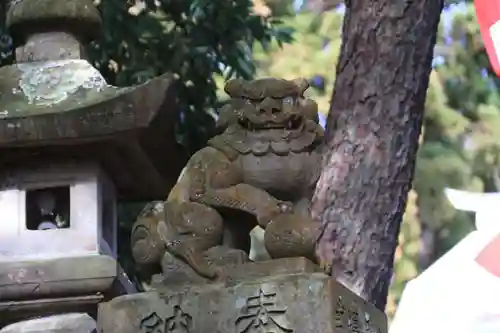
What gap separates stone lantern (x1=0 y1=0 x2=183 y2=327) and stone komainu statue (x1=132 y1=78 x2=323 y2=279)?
32.2 inches

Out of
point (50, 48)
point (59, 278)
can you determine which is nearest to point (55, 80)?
point (50, 48)

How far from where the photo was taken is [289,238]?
2.19 meters

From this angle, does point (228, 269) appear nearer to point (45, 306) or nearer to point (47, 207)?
point (45, 306)

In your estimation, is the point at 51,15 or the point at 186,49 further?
the point at 186,49

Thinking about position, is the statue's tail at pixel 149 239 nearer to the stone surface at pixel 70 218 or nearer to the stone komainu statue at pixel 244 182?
the stone komainu statue at pixel 244 182

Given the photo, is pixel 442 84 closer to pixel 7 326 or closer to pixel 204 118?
pixel 204 118

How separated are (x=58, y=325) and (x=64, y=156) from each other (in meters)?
0.64

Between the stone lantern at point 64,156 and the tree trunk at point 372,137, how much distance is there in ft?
2.31

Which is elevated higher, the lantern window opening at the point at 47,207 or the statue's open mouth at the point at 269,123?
the statue's open mouth at the point at 269,123

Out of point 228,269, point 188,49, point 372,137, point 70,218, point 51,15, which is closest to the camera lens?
point 228,269

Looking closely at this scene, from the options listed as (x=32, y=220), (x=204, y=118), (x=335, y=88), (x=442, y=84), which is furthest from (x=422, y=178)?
(x=32, y=220)

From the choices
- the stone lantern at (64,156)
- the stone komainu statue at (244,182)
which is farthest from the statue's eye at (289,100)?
the stone lantern at (64,156)

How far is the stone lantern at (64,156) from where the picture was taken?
10.3 ft

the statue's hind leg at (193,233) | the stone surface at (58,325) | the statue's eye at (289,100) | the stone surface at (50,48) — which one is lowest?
the stone surface at (58,325)
